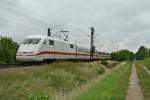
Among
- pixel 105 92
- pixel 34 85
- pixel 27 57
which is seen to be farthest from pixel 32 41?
pixel 34 85

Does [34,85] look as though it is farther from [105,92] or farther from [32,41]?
[32,41]

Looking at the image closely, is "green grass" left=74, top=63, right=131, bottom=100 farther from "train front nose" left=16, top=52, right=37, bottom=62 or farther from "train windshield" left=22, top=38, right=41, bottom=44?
"train windshield" left=22, top=38, right=41, bottom=44

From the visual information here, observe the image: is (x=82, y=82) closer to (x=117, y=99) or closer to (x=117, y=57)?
(x=117, y=99)

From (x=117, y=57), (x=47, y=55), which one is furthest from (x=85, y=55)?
(x=117, y=57)

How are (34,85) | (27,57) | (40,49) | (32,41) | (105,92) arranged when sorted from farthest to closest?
(32,41) < (40,49) < (27,57) < (105,92) < (34,85)

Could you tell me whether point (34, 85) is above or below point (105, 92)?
above

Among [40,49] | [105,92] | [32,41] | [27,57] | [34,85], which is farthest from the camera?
[32,41]

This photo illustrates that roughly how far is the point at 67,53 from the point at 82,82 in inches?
653

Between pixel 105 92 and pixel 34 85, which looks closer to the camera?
pixel 34 85

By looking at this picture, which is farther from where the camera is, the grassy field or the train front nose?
the train front nose

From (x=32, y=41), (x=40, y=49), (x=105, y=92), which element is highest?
(x=32, y=41)

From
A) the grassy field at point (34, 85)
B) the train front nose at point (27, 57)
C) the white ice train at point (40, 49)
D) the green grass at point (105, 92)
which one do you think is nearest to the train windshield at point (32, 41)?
the white ice train at point (40, 49)

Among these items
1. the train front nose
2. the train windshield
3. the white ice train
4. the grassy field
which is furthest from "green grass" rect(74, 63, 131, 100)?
the train windshield

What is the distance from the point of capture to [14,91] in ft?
36.2
